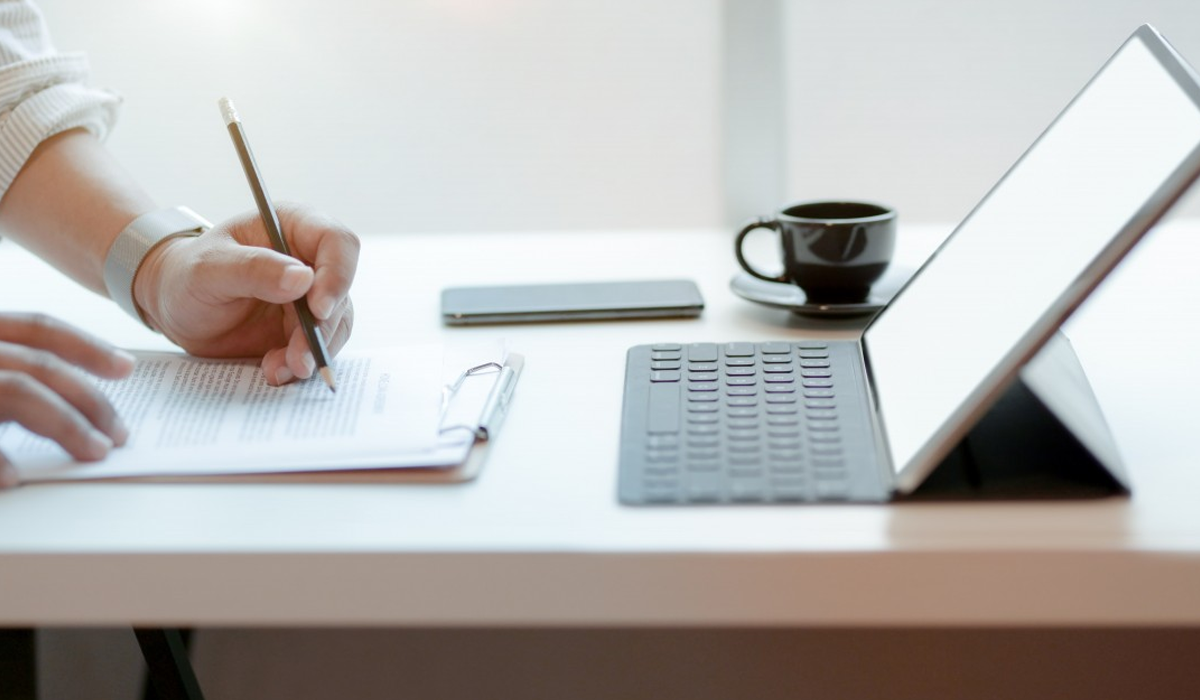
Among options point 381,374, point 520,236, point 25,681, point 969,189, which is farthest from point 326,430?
point 969,189

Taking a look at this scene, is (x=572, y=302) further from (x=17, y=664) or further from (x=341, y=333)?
(x=17, y=664)

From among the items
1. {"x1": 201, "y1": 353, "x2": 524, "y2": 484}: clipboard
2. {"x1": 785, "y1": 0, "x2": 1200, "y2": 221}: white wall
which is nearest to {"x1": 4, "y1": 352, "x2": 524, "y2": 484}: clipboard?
{"x1": 201, "y1": 353, "x2": 524, "y2": 484}: clipboard

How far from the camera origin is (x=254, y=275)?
70 centimetres

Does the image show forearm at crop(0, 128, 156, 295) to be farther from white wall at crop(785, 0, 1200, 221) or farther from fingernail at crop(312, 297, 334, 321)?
white wall at crop(785, 0, 1200, 221)

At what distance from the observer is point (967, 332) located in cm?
60

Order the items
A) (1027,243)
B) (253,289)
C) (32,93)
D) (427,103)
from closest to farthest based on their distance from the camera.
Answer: (1027,243), (253,289), (32,93), (427,103)

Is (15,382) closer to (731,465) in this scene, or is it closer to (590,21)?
(731,465)

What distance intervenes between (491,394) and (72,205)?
43 cm

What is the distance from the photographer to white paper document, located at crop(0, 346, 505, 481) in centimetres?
61

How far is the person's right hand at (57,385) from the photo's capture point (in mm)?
605

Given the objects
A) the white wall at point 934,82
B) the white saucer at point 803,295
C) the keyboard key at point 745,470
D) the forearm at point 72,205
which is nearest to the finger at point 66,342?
the forearm at point 72,205

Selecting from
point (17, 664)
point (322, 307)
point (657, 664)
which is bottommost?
point (657, 664)

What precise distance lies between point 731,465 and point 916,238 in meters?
0.60

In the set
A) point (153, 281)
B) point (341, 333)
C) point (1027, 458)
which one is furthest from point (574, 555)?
point (153, 281)
